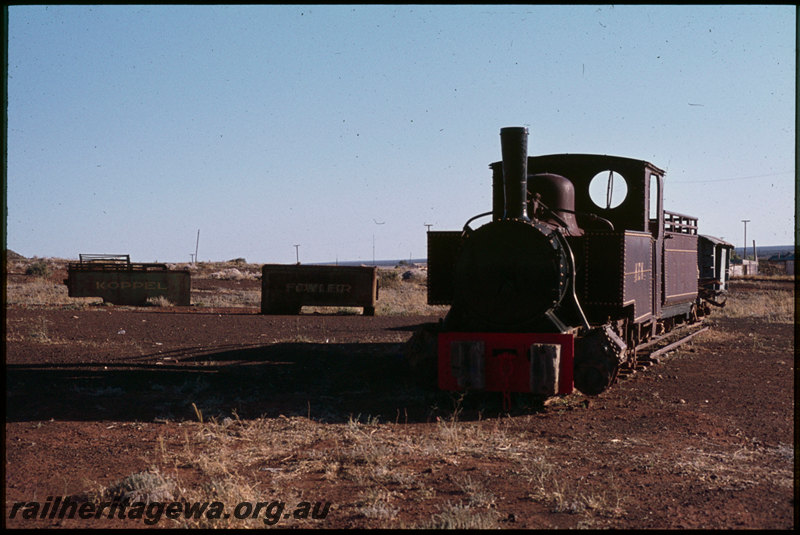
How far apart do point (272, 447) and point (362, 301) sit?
1474 cm

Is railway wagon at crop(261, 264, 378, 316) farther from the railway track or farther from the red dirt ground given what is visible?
the railway track

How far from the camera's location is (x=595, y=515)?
475 centimetres

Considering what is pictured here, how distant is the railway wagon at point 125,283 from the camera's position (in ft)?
79.7

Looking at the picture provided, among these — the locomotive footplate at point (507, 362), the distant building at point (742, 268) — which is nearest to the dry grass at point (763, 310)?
the locomotive footplate at point (507, 362)

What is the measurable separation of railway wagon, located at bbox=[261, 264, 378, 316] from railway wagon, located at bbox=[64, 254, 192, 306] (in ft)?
14.6

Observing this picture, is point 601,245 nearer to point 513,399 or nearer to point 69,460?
point 513,399

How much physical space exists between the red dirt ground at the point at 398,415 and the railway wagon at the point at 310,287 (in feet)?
18.1

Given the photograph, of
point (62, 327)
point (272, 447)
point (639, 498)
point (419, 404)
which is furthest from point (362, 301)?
point (639, 498)

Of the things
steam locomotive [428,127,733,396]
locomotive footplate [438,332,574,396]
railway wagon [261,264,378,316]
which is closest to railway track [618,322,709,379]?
steam locomotive [428,127,733,396]

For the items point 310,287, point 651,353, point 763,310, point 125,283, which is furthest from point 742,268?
point 651,353

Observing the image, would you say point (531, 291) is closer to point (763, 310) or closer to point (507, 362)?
point (507, 362)

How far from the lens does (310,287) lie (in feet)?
69.7

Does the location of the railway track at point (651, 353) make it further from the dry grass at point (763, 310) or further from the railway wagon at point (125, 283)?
the railway wagon at point (125, 283)

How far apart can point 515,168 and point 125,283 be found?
19527mm
